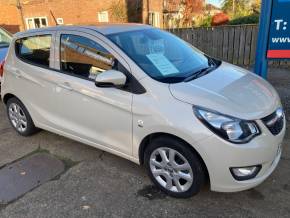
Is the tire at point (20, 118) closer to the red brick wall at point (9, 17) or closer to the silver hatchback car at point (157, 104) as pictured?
the silver hatchback car at point (157, 104)

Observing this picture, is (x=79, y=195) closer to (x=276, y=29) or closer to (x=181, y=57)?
(x=181, y=57)

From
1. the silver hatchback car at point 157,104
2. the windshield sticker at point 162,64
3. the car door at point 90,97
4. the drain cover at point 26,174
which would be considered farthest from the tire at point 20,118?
the windshield sticker at point 162,64

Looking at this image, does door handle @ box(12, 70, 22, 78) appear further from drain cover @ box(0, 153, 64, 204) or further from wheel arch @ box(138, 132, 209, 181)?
wheel arch @ box(138, 132, 209, 181)

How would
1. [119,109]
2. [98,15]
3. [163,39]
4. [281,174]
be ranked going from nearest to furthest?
1. [119,109]
2. [281,174]
3. [163,39]
4. [98,15]

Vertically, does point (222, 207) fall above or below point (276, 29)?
below

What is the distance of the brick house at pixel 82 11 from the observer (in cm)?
1738

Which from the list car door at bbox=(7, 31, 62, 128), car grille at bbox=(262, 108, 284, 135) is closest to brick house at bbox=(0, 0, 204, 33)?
car door at bbox=(7, 31, 62, 128)

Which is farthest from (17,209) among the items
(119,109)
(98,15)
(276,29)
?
(98,15)

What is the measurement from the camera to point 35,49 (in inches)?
159

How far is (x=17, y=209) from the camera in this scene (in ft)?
9.75

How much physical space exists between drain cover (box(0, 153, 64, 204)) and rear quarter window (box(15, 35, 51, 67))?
Answer: 127 centimetres

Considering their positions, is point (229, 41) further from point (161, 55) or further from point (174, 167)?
point (174, 167)

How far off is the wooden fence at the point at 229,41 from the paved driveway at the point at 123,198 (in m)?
5.56

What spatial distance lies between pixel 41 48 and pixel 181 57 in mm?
1871
